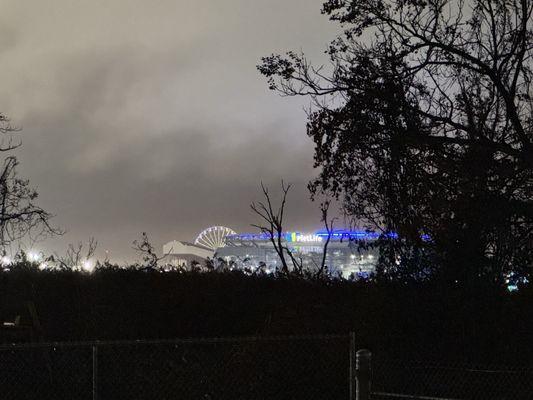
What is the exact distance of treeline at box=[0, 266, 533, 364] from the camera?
10484 millimetres

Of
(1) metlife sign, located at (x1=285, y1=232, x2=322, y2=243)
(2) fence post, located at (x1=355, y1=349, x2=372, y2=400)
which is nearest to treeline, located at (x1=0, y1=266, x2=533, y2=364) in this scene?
(2) fence post, located at (x1=355, y1=349, x2=372, y2=400)

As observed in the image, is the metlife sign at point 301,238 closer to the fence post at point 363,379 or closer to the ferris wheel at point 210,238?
the ferris wheel at point 210,238

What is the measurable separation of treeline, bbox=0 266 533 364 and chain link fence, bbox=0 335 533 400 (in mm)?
598

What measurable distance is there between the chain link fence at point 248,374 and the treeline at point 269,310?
23.6 inches

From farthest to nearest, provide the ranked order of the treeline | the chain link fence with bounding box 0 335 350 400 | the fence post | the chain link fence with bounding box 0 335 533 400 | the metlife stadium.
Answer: the metlife stadium, the treeline, the chain link fence with bounding box 0 335 350 400, the chain link fence with bounding box 0 335 533 400, the fence post

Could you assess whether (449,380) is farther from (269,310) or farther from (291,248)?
(291,248)

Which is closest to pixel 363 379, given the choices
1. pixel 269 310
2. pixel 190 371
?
pixel 190 371

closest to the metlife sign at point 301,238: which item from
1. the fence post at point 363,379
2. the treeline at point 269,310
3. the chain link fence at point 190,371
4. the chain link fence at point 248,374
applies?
the treeline at point 269,310

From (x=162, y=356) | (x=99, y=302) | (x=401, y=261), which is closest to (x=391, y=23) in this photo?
(x=401, y=261)

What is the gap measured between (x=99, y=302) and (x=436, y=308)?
7251 millimetres

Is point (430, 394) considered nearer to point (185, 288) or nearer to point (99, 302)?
point (185, 288)

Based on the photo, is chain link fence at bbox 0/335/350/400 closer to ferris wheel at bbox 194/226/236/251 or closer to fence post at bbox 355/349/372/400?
fence post at bbox 355/349/372/400

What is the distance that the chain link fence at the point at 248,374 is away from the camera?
30.1 feet

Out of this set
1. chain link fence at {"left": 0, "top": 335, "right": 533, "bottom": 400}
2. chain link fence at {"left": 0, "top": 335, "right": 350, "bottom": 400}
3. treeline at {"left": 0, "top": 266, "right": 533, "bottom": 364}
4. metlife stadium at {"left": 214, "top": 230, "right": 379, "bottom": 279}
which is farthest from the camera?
metlife stadium at {"left": 214, "top": 230, "right": 379, "bottom": 279}
